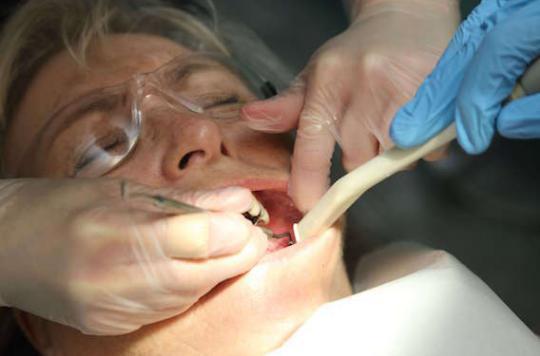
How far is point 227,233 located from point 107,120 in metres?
0.58

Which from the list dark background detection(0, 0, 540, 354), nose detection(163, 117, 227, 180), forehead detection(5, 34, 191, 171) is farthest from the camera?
dark background detection(0, 0, 540, 354)

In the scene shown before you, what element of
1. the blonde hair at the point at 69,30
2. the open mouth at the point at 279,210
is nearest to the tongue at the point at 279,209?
the open mouth at the point at 279,210

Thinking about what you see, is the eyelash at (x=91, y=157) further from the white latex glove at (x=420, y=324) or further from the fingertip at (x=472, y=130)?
the fingertip at (x=472, y=130)

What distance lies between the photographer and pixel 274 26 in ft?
8.01

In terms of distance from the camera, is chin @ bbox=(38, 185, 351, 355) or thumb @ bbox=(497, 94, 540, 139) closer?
thumb @ bbox=(497, 94, 540, 139)

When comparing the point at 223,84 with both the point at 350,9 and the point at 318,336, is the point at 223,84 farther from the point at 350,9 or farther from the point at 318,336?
the point at 318,336

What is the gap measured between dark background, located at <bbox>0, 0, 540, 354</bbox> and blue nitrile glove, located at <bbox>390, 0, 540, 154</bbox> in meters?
0.92

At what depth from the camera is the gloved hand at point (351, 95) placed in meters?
1.21

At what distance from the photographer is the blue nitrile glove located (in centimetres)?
90

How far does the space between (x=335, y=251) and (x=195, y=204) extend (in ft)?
1.12

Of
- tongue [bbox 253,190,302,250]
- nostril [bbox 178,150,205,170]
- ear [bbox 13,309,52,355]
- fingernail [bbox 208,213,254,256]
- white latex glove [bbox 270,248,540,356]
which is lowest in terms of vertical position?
ear [bbox 13,309,52,355]

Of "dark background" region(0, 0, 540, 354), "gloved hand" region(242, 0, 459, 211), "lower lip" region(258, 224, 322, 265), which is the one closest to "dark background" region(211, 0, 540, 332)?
"dark background" region(0, 0, 540, 354)

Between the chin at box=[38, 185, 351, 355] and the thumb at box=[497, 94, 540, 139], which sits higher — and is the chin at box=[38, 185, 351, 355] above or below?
below

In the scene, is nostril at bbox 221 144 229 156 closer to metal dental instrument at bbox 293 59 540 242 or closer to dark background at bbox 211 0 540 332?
metal dental instrument at bbox 293 59 540 242
